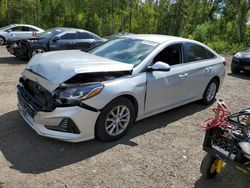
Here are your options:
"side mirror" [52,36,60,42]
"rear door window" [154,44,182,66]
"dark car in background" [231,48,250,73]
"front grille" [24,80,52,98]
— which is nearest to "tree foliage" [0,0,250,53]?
"dark car in background" [231,48,250,73]

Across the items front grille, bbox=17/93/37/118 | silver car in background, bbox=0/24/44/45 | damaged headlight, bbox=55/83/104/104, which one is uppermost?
damaged headlight, bbox=55/83/104/104

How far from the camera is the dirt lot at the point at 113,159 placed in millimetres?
3752

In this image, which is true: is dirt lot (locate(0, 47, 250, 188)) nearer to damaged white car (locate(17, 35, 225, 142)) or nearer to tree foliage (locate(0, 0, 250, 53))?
damaged white car (locate(17, 35, 225, 142))

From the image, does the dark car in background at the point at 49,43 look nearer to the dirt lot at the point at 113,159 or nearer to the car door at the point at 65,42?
the car door at the point at 65,42

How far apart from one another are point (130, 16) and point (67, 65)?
2242cm

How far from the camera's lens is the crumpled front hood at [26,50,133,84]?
433 centimetres

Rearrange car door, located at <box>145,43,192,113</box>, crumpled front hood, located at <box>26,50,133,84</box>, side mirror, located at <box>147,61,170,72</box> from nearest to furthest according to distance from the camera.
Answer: crumpled front hood, located at <box>26,50,133,84</box> < side mirror, located at <box>147,61,170,72</box> < car door, located at <box>145,43,192,113</box>

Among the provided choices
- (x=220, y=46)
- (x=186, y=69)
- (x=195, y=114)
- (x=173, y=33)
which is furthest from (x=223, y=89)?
(x=173, y=33)

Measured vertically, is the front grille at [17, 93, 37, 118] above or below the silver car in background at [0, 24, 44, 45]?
above

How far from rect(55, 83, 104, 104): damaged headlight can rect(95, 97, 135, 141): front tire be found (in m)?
0.33

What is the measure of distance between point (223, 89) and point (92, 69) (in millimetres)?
5187

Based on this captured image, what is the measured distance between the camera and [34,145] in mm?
4414

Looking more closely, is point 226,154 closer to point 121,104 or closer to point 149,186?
point 149,186

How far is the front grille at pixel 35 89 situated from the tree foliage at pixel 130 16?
62.7 ft
